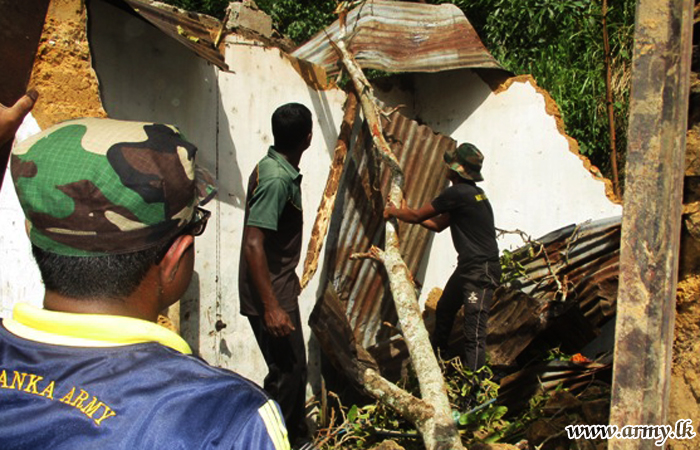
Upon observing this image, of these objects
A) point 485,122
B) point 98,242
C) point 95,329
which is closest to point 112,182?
point 98,242

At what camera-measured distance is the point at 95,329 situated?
0.93 m

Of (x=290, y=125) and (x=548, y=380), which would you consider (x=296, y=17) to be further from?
(x=548, y=380)

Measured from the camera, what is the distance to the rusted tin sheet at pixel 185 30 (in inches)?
134

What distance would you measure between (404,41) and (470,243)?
2.15 m

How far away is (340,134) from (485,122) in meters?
1.47

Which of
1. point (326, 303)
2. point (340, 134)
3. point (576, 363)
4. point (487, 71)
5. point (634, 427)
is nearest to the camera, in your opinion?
point (634, 427)

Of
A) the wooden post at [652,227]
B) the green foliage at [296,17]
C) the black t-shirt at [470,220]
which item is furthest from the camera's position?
the green foliage at [296,17]

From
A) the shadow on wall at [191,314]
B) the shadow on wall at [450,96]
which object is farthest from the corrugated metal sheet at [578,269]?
the shadow on wall at [191,314]

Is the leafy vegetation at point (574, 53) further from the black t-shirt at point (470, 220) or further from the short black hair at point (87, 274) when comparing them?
the short black hair at point (87, 274)

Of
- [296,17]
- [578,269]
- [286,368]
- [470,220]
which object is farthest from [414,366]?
[296,17]

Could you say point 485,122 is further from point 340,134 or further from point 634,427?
point 634,427

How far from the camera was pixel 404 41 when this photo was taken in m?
5.46

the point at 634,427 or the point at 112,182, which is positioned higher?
the point at 112,182

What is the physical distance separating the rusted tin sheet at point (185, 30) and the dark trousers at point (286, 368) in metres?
1.61
